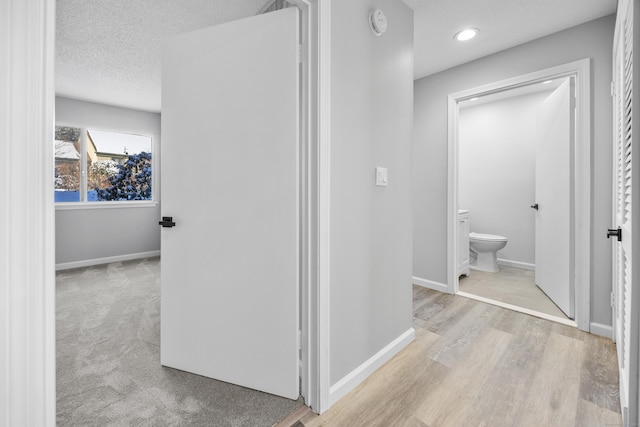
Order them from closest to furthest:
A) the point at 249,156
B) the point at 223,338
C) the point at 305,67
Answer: the point at 305,67 → the point at 249,156 → the point at 223,338

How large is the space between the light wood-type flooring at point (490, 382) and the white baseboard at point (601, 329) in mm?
54

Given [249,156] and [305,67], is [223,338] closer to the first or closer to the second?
[249,156]

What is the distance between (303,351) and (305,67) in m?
1.39

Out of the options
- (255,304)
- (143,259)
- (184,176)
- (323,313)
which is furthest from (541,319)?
(143,259)

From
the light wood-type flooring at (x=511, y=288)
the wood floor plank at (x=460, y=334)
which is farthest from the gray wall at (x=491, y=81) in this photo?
the wood floor plank at (x=460, y=334)

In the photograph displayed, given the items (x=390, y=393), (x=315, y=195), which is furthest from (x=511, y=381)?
(x=315, y=195)

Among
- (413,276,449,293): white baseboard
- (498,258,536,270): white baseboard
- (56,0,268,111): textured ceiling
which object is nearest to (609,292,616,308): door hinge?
(413,276,449,293): white baseboard

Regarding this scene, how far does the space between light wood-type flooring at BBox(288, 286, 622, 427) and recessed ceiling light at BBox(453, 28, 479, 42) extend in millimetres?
2314

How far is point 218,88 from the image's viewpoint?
5.22 feet

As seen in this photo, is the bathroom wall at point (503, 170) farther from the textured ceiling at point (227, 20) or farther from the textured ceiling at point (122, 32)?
the textured ceiling at point (122, 32)

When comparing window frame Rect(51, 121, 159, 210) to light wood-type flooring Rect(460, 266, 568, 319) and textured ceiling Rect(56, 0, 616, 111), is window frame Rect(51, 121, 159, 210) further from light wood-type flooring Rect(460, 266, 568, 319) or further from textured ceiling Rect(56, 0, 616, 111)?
light wood-type flooring Rect(460, 266, 568, 319)

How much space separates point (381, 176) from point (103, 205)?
453 centimetres

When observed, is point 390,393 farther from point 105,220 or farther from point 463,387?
point 105,220

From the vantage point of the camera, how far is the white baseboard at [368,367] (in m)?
1.54
